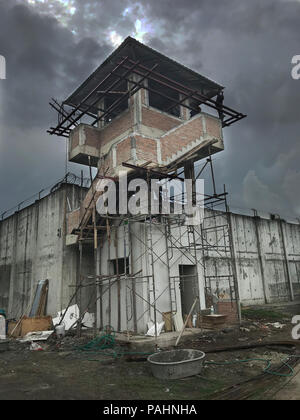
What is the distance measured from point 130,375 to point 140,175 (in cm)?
793

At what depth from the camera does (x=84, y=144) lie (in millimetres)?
16547

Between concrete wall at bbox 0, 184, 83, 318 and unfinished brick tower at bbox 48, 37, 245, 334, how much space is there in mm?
1199

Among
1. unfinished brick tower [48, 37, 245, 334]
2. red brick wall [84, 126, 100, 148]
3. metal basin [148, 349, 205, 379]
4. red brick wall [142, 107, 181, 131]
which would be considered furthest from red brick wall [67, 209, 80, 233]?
metal basin [148, 349, 205, 379]

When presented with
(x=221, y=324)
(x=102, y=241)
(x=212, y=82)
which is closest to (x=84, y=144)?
(x=102, y=241)

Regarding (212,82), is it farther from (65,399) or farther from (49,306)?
(65,399)

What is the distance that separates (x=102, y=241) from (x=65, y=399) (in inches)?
358

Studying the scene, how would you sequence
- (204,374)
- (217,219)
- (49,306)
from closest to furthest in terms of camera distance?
(204,374), (49,306), (217,219)

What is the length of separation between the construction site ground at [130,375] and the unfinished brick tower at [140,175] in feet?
6.96

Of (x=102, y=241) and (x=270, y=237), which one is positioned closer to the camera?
(x=102, y=241)

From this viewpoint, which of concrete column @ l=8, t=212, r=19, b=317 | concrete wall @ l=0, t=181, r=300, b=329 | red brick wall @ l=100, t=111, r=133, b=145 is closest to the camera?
concrete wall @ l=0, t=181, r=300, b=329

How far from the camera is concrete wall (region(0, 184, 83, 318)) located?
52.2 ft

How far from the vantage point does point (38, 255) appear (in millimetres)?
18562

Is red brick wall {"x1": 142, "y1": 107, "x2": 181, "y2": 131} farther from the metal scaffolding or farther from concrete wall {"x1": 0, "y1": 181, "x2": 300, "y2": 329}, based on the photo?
concrete wall {"x1": 0, "y1": 181, "x2": 300, "y2": 329}

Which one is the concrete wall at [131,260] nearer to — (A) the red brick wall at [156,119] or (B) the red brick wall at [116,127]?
(B) the red brick wall at [116,127]
